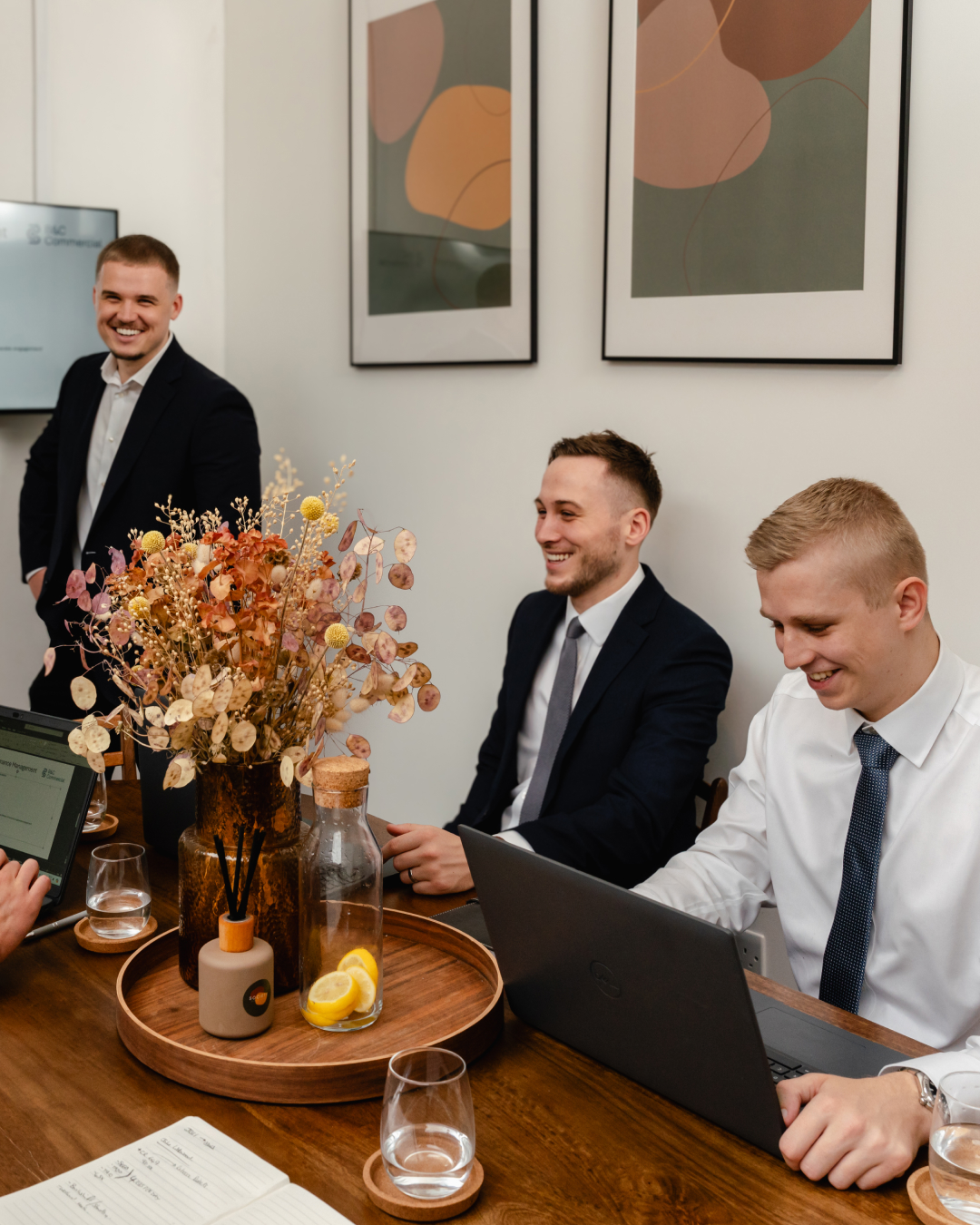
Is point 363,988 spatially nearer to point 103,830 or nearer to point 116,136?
point 103,830

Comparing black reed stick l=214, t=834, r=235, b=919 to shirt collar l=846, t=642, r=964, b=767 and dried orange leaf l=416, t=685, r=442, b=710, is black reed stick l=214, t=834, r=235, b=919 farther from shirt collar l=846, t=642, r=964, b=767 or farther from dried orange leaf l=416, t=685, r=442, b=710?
shirt collar l=846, t=642, r=964, b=767

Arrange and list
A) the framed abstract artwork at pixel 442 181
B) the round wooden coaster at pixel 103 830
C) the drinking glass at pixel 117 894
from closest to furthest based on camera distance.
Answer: the drinking glass at pixel 117 894 < the round wooden coaster at pixel 103 830 < the framed abstract artwork at pixel 442 181

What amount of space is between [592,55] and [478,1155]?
2392 millimetres

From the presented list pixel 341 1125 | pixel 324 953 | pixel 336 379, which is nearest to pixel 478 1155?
pixel 341 1125

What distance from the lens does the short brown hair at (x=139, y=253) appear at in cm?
Answer: 314

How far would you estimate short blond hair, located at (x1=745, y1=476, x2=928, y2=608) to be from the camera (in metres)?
1.57

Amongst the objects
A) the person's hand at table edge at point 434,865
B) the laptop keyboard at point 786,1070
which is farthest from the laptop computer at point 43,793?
the laptop keyboard at point 786,1070

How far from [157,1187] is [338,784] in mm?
391

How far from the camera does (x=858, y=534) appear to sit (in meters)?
1.58

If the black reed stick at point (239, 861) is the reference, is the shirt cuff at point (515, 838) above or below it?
below

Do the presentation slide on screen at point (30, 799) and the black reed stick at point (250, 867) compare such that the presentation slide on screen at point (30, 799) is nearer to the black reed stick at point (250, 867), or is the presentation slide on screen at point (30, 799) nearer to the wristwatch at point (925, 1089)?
the black reed stick at point (250, 867)

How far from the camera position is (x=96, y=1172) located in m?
1.00

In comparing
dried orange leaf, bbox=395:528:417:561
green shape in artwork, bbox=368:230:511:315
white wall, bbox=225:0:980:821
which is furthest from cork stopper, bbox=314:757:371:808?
green shape in artwork, bbox=368:230:511:315

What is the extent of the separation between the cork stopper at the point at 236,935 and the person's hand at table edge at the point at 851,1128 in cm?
56
